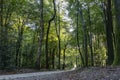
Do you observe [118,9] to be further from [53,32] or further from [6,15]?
[53,32]

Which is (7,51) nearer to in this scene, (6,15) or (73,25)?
(6,15)

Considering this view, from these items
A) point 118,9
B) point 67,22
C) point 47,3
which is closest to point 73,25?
point 67,22

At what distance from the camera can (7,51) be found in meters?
23.3

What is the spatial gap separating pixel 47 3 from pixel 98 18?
909cm

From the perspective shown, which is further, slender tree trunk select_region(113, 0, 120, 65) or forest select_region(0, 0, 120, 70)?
forest select_region(0, 0, 120, 70)

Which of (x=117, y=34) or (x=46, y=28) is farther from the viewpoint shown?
(x=46, y=28)

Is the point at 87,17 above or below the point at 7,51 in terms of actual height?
above

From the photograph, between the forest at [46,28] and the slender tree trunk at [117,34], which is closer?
the slender tree trunk at [117,34]

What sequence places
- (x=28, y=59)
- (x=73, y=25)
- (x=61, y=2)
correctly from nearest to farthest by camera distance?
(x=28, y=59) < (x=61, y=2) < (x=73, y=25)

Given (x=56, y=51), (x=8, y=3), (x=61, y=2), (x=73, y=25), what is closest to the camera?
(x=8, y=3)

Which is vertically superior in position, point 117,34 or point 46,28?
point 46,28

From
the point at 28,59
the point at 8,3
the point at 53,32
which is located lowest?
the point at 28,59

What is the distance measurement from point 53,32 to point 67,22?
15.8ft

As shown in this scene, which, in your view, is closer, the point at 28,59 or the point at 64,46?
the point at 28,59
